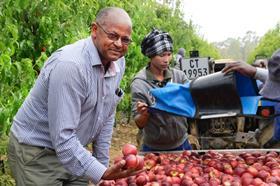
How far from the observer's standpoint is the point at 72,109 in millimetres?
2705

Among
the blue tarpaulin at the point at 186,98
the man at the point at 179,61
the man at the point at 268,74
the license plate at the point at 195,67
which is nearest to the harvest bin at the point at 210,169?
the blue tarpaulin at the point at 186,98

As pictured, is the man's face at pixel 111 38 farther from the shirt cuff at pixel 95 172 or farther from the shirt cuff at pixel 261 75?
the shirt cuff at pixel 261 75

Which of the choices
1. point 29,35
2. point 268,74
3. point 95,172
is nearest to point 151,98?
point 268,74

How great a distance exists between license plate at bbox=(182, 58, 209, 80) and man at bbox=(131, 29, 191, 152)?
244cm

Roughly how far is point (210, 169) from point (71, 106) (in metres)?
1.24

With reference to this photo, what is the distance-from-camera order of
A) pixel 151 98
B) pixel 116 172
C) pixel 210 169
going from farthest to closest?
pixel 151 98 → pixel 210 169 → pixel 116 172

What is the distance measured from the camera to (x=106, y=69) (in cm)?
306

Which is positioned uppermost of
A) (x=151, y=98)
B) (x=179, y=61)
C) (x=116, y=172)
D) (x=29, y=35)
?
(x=29, y=35)

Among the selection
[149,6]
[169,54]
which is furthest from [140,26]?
[169,54]

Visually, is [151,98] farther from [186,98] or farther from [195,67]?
[195,67]

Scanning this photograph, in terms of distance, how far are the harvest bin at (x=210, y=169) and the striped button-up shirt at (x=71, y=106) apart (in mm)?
513

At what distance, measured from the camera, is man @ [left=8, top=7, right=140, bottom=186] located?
2.69 meters

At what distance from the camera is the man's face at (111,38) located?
278 cm

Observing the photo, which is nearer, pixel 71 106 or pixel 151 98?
pixel 71 106
